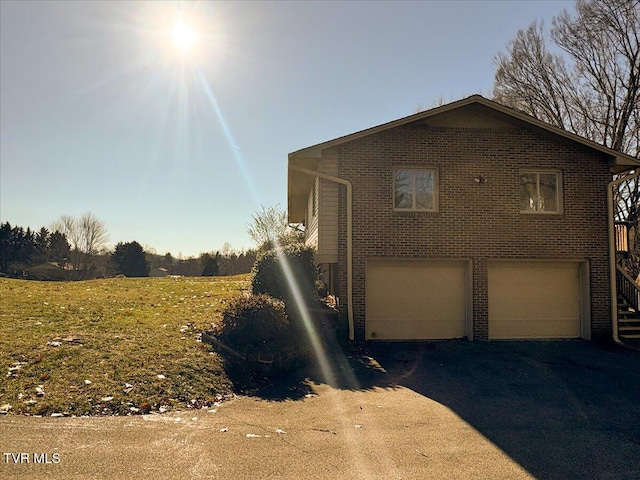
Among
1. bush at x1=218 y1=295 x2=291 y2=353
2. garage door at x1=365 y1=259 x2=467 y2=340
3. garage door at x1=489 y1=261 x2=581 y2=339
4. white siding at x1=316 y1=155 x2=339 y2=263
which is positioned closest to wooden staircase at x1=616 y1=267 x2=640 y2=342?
garage door at x1=489 y1=261 x2=581 y2=339

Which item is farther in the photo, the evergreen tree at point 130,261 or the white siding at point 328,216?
the evergreen tree at point 130,261

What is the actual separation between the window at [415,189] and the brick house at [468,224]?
0.09 ft

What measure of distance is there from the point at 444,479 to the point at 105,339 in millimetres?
6792

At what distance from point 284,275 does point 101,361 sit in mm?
4715

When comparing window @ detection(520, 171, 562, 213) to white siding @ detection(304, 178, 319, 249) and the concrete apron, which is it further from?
the concrete apron

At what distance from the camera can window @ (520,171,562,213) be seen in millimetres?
12086

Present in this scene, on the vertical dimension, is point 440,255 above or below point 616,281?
above

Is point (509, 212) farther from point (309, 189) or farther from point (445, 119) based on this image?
point (309, 189)

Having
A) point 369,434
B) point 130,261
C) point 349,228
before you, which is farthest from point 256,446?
point 130,261

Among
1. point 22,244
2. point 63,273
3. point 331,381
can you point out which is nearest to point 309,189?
point 331,381

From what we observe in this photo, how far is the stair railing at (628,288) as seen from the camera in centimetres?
1227

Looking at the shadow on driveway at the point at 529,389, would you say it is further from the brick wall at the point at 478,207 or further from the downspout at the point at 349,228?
the brick wall at the point at 478,207

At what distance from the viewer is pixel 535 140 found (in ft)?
39.7

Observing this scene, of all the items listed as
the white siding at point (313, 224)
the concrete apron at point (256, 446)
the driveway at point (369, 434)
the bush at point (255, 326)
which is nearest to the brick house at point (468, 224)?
the white siding at point (313, 224)
